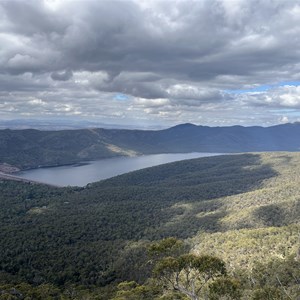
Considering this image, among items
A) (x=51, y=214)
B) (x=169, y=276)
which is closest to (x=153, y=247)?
(x=169, y=276)

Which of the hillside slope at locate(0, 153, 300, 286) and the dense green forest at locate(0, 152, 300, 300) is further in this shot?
the hillside slope at locate(0, 153, 300, 286)

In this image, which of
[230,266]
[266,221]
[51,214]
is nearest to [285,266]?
[230,266]

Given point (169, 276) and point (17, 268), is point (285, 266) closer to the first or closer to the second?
point (169, 276)

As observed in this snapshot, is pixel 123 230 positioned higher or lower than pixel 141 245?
lower

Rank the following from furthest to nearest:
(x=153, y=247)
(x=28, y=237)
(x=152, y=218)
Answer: (x=152, y=218) → (x=28, y=237) → (x=153, y=247)

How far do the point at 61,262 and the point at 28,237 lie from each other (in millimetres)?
25499

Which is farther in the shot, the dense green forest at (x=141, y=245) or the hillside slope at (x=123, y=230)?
the hillside slope at (x=123, y=230)

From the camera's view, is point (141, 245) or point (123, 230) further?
point (123, 230)

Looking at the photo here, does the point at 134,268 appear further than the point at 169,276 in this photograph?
Yes

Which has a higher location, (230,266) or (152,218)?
(230,266)

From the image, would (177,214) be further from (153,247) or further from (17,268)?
(153,247)

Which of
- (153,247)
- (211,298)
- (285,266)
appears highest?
(153,247)

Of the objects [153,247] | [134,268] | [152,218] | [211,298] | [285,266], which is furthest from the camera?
[152,218]

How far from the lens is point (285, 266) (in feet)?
219
